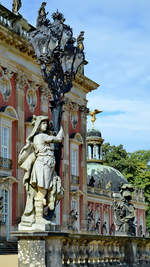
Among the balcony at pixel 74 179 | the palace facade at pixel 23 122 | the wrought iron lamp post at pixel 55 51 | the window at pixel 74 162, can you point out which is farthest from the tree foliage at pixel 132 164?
the wrought iron lamp post at pixel 55 51

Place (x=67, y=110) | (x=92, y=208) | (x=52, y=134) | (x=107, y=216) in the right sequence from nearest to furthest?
(x=52, y=134) → (x=67, y=110) → (x=92, y=208) → (x=107, y=216)

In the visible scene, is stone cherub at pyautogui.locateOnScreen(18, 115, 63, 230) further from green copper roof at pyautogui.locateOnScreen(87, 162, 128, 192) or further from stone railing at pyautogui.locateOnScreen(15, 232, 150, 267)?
green copper roof at pyautogui.locateOnScreen(87, 162, 128, 192)

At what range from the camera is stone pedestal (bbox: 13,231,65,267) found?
9.23 m

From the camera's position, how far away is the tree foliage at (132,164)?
6066cm

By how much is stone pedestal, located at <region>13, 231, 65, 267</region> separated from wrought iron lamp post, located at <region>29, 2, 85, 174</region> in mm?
2922

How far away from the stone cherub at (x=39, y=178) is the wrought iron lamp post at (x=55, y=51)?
1.30 meters

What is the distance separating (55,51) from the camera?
11531mm

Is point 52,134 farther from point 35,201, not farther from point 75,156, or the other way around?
point 75,156

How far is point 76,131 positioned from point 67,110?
6.34 ft

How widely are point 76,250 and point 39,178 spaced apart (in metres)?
1.77

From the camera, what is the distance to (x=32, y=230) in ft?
30.9

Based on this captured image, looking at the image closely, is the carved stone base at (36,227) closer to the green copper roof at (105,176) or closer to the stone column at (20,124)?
the stone column at (20,124)

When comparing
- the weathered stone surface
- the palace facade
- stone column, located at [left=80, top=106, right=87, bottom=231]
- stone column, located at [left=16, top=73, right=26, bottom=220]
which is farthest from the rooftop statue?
stone column, located at [left=80, top=106, right=87, bottom=231]

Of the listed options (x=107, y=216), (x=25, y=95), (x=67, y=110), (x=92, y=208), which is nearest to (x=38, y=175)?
(x=25, y=95)
